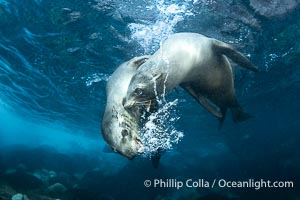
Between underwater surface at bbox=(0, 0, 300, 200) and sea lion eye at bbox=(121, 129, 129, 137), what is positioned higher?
underwater surface at bbox=(0, 0, 300, 200)

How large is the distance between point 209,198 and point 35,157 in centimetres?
2569

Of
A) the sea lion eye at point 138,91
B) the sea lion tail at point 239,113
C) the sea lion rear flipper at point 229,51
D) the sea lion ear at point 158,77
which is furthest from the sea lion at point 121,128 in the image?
the sea lion tail at point 239,113

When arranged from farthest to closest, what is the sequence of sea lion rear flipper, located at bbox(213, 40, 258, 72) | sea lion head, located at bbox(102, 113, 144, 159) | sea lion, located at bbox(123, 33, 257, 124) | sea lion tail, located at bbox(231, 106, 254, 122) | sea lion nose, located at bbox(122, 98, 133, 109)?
sea lion tail, located at bbox(231, 106, 254, 122), sea lion rear flipper, located at bbox(213, 40, 258, 72), sea lion, located at bbox(123, 33, 257, 124), sea lion nose, located at bbox(122, 98, 133, 109), sea lion head, located at bbox(102, 113, 144, 159)

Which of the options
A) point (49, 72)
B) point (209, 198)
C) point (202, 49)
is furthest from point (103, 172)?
point (202, 49)

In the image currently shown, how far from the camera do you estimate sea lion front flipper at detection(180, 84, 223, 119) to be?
582cm

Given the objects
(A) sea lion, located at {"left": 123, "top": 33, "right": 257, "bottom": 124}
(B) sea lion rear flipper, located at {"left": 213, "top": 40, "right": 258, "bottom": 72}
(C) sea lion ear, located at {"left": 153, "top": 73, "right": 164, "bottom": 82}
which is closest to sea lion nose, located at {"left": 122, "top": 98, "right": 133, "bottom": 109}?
(A) sea lion, located at {"left": 123, "top": 33, "right": 257, "bottom": 124}

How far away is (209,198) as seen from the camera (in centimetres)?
1210

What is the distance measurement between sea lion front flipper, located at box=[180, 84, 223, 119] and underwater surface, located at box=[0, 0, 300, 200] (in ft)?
3.34

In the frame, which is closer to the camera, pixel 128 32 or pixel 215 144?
pixel 128 32

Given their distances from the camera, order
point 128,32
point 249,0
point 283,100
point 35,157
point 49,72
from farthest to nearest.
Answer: point 35,157, point 283,100, point 49,72, point 128,32, point 249,0

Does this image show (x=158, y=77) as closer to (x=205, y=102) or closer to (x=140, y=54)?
(x=205, y=102)

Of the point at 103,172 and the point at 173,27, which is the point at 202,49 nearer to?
the point at 173,27

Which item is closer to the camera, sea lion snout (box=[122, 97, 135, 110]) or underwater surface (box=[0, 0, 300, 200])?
sea lion snout (box=[122, 97, 135, 110])

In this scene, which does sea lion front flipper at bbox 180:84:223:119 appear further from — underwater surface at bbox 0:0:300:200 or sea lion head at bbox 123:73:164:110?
sea lion head at bbox 123:73:164:110
